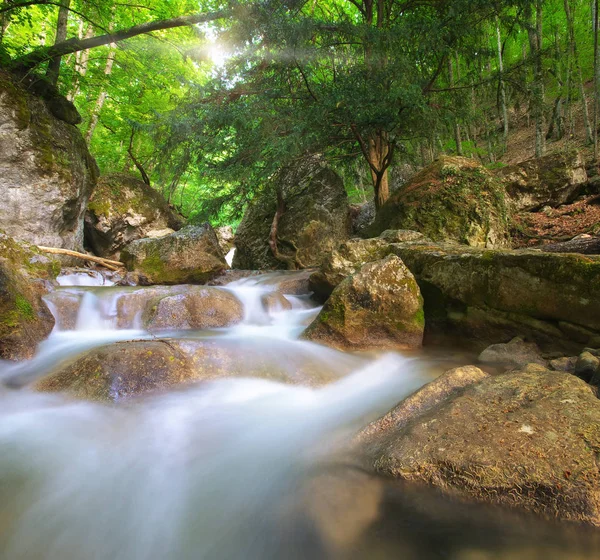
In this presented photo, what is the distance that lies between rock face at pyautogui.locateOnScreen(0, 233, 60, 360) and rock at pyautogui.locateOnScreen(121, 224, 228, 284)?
260 cm

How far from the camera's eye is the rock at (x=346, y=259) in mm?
6062

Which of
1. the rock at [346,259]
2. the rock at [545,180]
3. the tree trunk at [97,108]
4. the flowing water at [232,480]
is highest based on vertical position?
the tree trunk at [97,108]

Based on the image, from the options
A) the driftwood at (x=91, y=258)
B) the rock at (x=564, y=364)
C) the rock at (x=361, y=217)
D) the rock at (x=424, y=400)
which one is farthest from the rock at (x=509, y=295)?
the driftwood at (x=91, y=258)

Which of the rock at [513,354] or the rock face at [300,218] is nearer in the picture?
the rock at [513,354]

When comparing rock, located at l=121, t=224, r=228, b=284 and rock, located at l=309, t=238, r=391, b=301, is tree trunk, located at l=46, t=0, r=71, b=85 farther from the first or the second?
rock, located at l=309, t=238, r=391, b=301

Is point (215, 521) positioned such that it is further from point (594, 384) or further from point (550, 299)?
point (550, 299)

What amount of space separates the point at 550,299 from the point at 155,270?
291 inches

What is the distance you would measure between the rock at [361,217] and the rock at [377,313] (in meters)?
7.45

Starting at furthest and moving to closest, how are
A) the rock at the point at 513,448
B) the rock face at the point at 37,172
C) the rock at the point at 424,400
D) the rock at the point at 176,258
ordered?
the rock face at the point at 37,172 → the rock at the point at 176,258 → the rock at the point at 424,400 → the rock at the point at 513,448

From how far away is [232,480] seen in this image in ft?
6.80

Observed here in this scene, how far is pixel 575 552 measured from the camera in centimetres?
125

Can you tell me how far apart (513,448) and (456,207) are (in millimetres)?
7073

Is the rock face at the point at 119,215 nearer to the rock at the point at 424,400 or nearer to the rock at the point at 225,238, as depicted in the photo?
the rock at the point at 225,238

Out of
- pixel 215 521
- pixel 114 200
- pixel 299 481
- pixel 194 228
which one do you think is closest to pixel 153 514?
pixel 215 521
